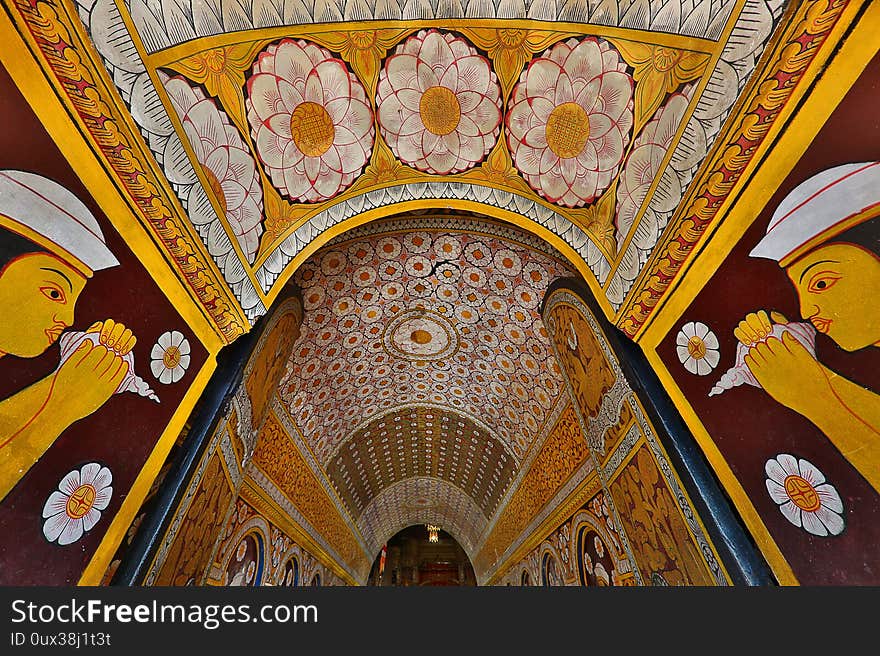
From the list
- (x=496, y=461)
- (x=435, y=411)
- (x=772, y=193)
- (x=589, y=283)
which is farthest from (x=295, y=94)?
(x=496, y=461)

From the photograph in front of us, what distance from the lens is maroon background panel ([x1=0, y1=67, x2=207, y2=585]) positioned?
1.83m

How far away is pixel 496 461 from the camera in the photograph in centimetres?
835

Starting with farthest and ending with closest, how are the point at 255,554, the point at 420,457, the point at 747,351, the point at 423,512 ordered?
the point at 423,512 → the point at 420,457 → the point at 255,554 → the point at 747,351

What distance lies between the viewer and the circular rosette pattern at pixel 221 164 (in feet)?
8.46

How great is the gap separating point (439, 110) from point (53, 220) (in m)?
2.35

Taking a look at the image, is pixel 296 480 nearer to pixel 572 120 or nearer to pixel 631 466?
pixel 631 466

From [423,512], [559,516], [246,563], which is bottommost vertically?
[246,563]

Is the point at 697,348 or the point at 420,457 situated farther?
the point at 420,457

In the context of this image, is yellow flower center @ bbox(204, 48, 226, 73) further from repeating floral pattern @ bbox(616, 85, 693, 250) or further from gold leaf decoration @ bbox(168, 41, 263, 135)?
repeating floral pattern @ bbox(616, 85, 693, 250)

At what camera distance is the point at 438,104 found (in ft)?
10.5

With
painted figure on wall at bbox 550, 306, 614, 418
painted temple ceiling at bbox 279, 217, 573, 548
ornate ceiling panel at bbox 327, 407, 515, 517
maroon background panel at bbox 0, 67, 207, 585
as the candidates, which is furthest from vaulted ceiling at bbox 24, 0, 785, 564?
ornate ceiling panel at bbox 327, 407, 515, 517

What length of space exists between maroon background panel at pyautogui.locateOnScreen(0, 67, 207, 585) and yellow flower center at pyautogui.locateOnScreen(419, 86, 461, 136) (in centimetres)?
208

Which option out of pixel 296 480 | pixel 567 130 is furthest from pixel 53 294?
pixel 296 480

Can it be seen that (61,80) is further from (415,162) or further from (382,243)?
(382,243)
